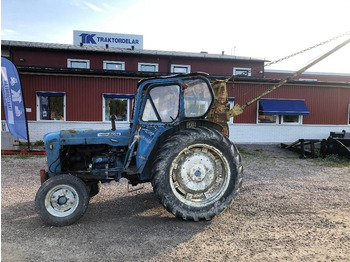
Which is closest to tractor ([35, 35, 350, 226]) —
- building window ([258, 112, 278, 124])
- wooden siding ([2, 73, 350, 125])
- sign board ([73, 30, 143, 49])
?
wooden siding ([2, 73, 350, 125])

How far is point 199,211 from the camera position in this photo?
425cm

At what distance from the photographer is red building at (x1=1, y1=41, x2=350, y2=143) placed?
13617 millimetres

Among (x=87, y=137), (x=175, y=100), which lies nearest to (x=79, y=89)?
(x=87, y=137)

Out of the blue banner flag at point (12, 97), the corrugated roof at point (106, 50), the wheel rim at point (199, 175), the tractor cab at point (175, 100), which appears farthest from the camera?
the corrugated roof at point (106, 50)

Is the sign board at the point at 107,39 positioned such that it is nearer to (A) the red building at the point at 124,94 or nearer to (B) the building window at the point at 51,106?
(A) the red building at the point at 124,94

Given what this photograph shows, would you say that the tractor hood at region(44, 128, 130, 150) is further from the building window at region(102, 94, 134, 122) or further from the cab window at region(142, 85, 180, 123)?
the building window at region(102, 94, 134, 122)

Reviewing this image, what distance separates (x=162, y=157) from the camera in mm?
4160

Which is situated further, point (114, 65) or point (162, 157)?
point (114, 65)

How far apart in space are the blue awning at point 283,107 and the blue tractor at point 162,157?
35.4 ft

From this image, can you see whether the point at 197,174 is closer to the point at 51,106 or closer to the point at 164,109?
the point at 164,109

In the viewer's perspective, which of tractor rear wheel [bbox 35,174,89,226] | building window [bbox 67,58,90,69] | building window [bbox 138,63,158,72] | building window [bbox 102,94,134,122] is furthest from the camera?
building window [bbox 138,63,158,72]

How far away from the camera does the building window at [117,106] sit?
1417 centimetres

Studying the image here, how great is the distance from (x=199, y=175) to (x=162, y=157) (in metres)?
0.72

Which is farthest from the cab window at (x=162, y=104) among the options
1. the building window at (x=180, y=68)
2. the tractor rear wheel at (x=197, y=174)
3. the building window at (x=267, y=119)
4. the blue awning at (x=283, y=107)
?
the building window at (x=180, y=68)
